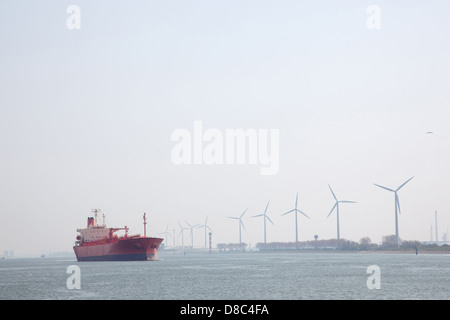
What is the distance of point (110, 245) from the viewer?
557 ft

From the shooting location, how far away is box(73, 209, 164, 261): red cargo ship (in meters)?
168

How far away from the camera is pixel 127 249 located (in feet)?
551

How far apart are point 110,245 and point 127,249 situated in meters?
5.49

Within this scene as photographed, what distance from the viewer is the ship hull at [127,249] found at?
168 m

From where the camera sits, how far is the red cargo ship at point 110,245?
168000 mm

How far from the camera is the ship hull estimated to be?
168 metres

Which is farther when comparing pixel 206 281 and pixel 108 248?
pixel 108 248

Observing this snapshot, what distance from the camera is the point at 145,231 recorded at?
178 meters
